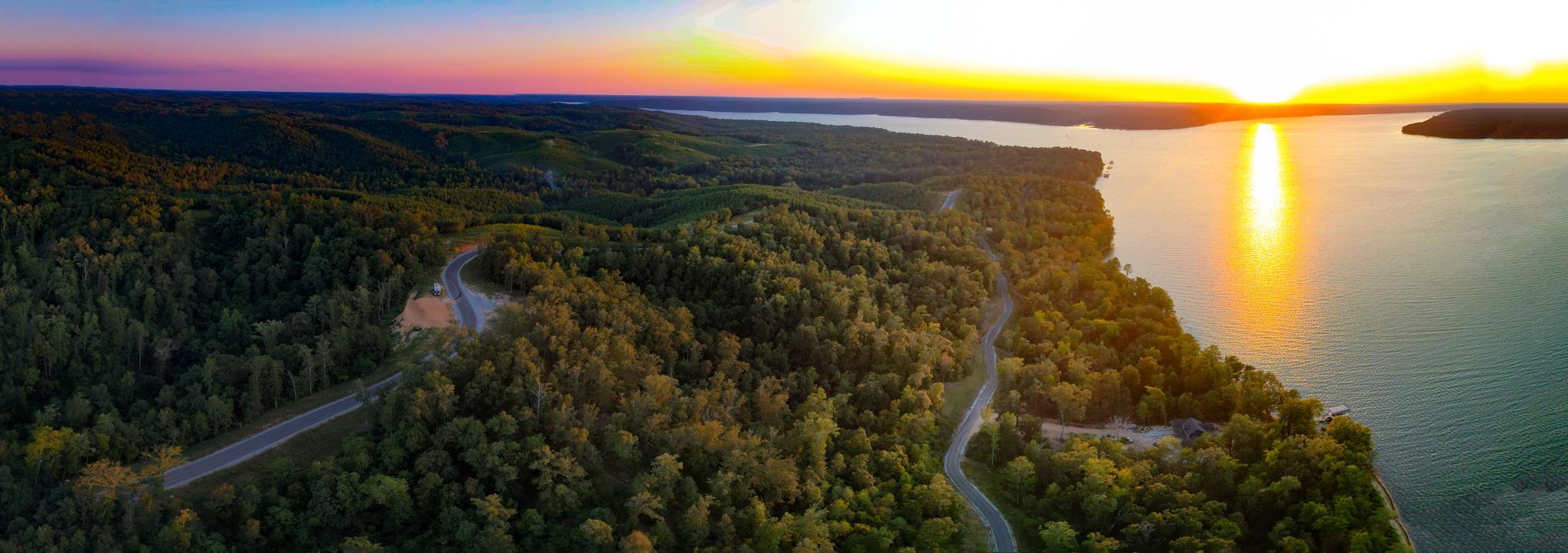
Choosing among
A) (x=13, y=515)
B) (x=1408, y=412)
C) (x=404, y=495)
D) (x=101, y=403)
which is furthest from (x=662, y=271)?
(x=1408, y=412)

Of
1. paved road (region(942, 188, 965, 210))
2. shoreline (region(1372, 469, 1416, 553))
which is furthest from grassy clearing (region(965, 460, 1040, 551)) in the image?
paved road (region(942, 188, 965, 210))

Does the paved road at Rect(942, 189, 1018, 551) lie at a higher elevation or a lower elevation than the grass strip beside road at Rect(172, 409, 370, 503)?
lower

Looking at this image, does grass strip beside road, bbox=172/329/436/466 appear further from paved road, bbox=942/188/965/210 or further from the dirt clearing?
paved road, bbox=942/188/965/210

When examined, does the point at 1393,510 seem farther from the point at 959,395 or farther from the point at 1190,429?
the point at 959,395

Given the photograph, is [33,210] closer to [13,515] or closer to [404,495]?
[13,515]

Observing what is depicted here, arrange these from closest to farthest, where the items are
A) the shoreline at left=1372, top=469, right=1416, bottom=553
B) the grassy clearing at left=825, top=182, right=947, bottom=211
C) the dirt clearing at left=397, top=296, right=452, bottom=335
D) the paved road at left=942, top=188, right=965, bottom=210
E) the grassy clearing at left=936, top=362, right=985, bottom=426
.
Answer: the shoreline at left=1372, top=469, right=1416, bottom=553 → the dirt clearing at left=397, top=296, right=452, bottom=335 → the grassy clearing at left=936, top=362, right=985, bottom=426 → the grassy clearing at left=825, top=182, right=947, bottom=211 → the paved road at left=942, top=188, right=965, bottom=210

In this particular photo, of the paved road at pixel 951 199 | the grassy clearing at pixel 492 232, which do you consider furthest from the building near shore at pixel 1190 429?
the paved road at pixel 951 199

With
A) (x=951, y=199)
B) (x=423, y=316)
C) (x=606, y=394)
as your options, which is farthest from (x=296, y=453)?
(x=951, y=199)
